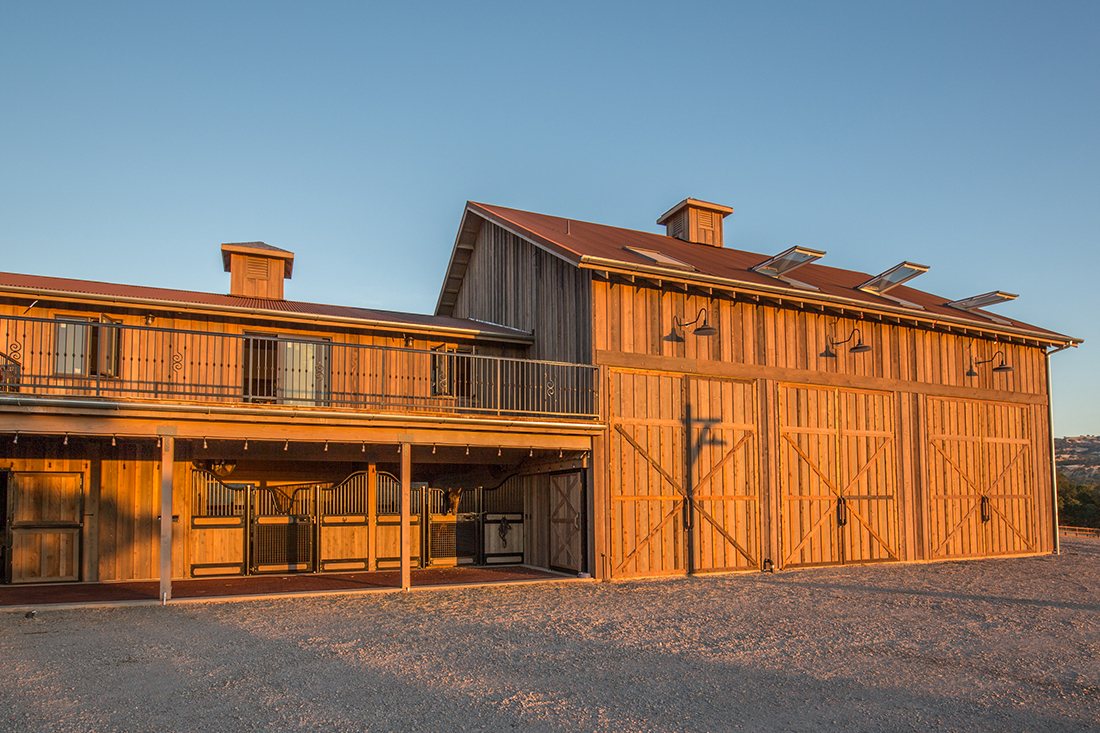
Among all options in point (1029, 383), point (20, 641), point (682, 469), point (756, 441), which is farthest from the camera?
point (1029, 383)

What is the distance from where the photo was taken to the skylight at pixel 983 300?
1989cm

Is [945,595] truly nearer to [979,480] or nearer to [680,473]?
[680,473]

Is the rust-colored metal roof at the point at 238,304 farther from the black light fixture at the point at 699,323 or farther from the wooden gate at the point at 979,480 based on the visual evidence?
the wooden gate at the point at 979,480

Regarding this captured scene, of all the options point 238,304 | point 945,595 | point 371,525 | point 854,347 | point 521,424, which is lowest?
point 945,595

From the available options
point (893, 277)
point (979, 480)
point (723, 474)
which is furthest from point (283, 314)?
point (979, 480)

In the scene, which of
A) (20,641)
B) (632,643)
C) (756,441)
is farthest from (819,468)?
(20,641)

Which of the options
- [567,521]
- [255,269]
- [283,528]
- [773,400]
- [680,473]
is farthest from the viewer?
[255,269]

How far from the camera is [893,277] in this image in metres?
19.1

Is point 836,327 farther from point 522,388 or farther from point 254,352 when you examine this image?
point 254,352

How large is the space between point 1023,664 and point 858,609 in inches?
128

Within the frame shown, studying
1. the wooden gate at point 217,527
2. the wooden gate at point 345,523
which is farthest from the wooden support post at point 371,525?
the wooden gate at point 217,527

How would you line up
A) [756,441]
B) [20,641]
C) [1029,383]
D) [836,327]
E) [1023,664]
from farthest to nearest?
1. [1029,383]
2. [836,327]
3. [756,441]
4. [20,641]
5. [1023,664]

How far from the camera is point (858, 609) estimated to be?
1141 cm

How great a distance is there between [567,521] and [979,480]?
10458mm
